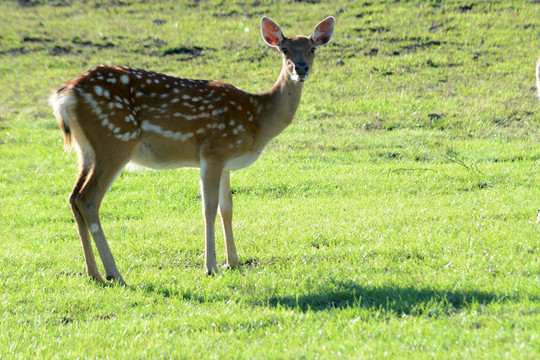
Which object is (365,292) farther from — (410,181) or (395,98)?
(395,98)

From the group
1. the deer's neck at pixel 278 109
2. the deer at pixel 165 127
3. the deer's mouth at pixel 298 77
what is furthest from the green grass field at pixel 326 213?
the deer's mouth at pixel 298 77

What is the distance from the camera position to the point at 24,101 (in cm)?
1777

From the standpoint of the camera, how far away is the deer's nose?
7004mm

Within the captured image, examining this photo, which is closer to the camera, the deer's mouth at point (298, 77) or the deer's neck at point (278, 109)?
the deer's mouth at point (298, 77)

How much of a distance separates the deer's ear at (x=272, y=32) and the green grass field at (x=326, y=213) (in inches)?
89.4

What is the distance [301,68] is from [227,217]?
1805mm

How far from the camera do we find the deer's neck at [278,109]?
290 inches

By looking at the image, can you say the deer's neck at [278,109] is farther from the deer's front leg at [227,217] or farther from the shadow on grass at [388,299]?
the shadow on grass at [388,299]

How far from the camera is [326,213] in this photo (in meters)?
8.83

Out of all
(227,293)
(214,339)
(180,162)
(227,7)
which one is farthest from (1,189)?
(227,7)

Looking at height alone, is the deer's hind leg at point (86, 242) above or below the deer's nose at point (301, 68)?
below

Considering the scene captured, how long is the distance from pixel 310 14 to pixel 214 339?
65.2 feet

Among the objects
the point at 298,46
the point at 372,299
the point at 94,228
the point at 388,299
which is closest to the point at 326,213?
the point at 298,46

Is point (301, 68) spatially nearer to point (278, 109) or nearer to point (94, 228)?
point (278, 109)
